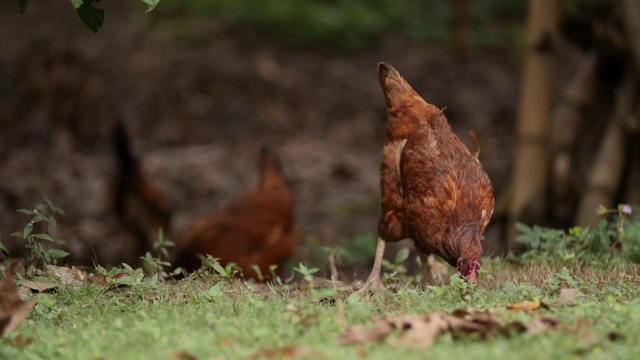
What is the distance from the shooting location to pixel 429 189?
492 cm

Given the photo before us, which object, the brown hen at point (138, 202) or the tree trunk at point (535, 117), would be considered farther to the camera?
the brown hen at point (138, 202)

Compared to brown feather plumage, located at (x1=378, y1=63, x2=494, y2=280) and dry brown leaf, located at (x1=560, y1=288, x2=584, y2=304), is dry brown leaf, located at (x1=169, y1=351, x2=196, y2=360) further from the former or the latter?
brown feather plumage, located at (x1=378, y1=63, x2=494, y2=280)

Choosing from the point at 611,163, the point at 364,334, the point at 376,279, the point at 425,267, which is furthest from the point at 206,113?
the point at 364,334

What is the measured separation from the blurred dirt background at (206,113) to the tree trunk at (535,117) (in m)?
0.82

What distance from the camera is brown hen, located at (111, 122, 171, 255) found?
7941mm

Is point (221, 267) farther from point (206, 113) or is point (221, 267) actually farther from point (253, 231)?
point (206, 113)

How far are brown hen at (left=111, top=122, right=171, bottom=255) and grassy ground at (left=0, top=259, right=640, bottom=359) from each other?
329cm

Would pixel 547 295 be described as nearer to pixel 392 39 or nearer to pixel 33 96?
pixel 33 96

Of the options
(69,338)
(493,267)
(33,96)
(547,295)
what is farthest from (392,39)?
(69,338)

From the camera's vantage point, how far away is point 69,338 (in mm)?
3447

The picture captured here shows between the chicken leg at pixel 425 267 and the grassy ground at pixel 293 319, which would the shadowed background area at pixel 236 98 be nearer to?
the chicken leg at pixel 425 267

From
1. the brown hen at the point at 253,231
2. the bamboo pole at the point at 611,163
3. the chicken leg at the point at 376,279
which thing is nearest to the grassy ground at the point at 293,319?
the chicken leg at the point at 376,279

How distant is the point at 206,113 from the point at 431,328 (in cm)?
906

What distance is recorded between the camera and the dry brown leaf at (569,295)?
3.82 metres
